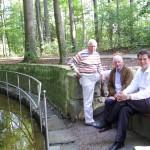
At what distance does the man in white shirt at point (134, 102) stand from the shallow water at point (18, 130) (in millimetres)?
1544

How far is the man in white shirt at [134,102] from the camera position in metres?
4.81

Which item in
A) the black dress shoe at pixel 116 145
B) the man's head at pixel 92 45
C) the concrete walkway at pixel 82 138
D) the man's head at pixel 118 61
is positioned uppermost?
the man's head at pixel 92 45

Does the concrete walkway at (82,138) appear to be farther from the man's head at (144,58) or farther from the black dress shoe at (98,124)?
the man's head at (144,58)

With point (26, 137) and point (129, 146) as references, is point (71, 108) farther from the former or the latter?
point (129, 146)

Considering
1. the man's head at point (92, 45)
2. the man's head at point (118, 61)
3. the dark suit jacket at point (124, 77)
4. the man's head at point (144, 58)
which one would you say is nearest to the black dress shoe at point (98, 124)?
the dark suit jacket at point (124, 77)

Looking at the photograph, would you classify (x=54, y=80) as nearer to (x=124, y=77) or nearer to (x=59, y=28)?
(x=59, y=28)

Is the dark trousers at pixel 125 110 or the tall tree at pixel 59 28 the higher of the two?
the tall tree at pixel 59 28

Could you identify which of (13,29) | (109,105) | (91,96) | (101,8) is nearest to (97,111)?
(91,96)

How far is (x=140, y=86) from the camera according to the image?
5.11m

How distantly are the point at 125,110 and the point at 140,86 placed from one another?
51 centimetres

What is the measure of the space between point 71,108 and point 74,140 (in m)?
1.42

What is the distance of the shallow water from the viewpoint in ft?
19.5

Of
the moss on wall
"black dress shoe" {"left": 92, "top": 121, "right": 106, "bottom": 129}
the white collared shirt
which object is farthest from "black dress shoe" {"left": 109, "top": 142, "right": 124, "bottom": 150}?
the moss on wall

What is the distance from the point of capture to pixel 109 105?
5531mm
